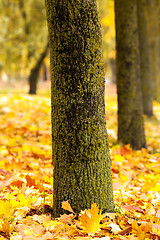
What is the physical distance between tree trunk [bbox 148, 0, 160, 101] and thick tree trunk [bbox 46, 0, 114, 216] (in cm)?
901

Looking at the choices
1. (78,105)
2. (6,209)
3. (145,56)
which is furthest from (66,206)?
(145,56)

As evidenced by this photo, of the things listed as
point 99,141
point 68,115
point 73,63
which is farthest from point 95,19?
point 99,141

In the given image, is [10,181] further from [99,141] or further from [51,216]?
[99,141]

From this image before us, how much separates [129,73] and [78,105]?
2.99 metres

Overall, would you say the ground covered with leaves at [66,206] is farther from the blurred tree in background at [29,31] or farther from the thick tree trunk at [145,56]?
the blurred tree in background at [29,31]

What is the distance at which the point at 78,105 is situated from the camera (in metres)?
1.95

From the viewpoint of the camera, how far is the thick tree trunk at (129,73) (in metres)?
4.66

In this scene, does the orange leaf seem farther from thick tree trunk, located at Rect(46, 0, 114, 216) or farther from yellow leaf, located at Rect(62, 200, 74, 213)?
yellow leaf, located at Rect(62, 200, 74, 213)

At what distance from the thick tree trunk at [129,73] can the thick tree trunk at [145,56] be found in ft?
10.2

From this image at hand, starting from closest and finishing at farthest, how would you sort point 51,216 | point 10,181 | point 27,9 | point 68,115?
point 68,115 → point 51,216 → point 10,181 → point 27,9

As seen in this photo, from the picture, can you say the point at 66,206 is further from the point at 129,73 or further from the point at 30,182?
the point at 129,73

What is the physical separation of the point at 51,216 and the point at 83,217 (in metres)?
0.48

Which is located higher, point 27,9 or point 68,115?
point 27,9

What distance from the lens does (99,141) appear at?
2.05 meters
